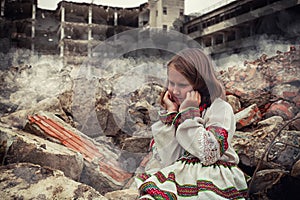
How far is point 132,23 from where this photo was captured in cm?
190

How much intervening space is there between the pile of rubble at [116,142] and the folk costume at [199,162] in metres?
0.33

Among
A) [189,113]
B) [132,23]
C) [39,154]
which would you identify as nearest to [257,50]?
[132,23]

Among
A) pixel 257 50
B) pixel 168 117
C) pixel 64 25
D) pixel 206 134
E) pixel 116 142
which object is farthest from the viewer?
pixel 257 50

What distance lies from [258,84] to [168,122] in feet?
2.95

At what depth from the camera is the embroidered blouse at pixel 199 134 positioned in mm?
1207

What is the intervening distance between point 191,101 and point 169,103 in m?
0.11

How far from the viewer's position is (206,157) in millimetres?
1211

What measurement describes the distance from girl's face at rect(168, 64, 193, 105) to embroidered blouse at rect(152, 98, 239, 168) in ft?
0.27

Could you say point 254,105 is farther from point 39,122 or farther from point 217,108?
point 39,122

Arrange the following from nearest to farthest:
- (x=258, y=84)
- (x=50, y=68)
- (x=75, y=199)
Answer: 1. (x=75, y=199)
2. (x=50, y=68)
3. (x=258, y=84)

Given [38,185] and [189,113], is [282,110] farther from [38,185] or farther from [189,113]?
[38,185]

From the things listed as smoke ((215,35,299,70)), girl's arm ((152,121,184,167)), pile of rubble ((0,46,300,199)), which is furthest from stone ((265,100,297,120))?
girl's arm ((152,121,184,167))

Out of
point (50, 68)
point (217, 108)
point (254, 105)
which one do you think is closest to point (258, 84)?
point (254, 105)

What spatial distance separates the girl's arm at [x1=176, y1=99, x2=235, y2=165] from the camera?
3.95 ft
